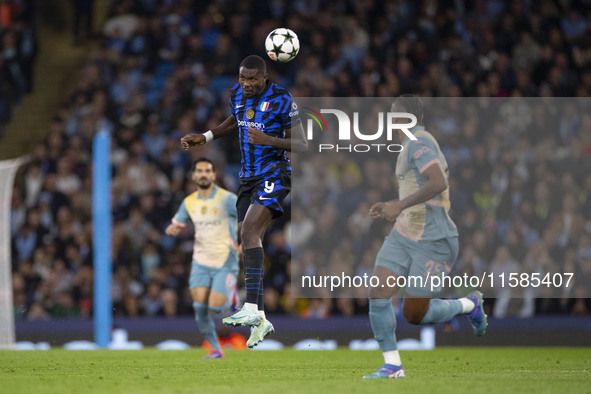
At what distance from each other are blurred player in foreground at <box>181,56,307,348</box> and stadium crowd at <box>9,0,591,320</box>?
15.4ft

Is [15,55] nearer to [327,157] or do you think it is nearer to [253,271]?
[327,157]

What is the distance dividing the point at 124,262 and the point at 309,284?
396 centimetres

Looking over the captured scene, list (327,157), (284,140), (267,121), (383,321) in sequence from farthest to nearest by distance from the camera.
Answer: (327,157) < (267,121) < (284,140) < (383,321)

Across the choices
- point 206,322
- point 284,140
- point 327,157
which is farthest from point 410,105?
point 327,157

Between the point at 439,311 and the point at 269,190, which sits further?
the point at 269,190

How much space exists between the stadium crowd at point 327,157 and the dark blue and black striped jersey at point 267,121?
4701 millimetres

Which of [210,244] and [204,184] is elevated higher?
[204,184]

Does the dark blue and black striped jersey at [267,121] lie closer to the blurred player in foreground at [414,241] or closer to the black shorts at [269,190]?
the black shorts at [269,190]

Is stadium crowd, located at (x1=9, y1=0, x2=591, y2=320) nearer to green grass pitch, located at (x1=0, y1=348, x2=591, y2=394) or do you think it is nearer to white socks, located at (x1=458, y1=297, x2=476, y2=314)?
green grass pitch, located at (x1=0, y1=348, x2=591, y2=394)

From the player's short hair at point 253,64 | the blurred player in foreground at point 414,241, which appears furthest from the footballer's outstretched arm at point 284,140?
the blurred player in foreground at point 414,241

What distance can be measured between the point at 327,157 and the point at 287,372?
581 cm

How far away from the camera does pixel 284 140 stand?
28.1ft

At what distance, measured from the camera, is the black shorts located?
8641mm

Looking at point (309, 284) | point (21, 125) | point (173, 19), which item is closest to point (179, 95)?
point (173, 19)
